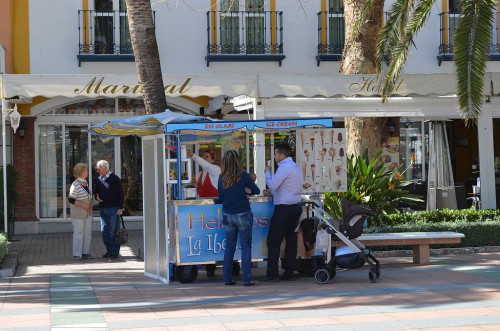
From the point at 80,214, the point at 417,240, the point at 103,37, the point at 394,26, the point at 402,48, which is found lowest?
the point at 417,240

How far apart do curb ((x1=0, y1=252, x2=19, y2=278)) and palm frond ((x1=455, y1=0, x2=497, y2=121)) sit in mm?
7166

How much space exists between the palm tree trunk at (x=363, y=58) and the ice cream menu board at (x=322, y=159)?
3223 mm

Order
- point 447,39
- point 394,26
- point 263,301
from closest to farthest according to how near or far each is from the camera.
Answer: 1. point 263,301
2. point 394,26
3. point 447,39

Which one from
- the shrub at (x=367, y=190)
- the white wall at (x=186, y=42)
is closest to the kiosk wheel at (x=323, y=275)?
the shrub at (x=367, y=190)

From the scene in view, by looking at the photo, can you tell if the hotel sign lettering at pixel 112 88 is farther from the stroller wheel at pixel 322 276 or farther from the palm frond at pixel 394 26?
the stroller wheel at pixel 322 276

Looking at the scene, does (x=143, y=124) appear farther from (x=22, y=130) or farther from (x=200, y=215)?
(x=22, y=130)

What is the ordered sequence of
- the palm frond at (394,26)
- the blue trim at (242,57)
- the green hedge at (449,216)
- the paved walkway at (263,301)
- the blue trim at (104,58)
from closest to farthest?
the paved walkway at (263,301) < the palm frond at (394,26) < the green hedge at (449,216) < the blue trim at (104,58) < the blue trim at (242,57)

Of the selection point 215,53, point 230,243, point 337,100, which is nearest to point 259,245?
point 230,243

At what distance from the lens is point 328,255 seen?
38.3ft

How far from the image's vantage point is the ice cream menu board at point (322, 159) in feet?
42.7

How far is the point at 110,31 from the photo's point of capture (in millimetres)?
22078

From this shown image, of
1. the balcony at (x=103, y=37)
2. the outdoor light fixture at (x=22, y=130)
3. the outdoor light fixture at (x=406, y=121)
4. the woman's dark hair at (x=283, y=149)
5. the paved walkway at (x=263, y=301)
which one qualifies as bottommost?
the paved walkway at (x=263, y=301)

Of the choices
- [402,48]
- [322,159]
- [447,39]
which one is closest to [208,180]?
[322,159]

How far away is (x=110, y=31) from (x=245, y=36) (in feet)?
11.5
